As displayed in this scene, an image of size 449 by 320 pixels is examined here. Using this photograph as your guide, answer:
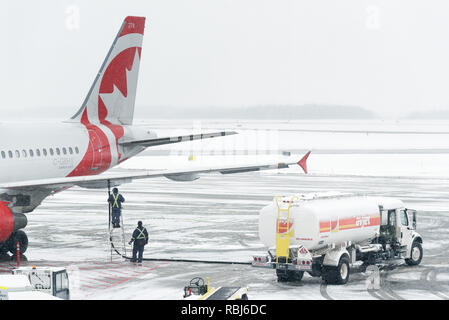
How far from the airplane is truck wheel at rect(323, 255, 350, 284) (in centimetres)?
460

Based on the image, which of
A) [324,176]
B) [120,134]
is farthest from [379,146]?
[120,134]

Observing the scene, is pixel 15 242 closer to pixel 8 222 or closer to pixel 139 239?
pixel 8 222

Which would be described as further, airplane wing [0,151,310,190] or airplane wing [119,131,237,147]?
airplane wing [119,131,237,147]

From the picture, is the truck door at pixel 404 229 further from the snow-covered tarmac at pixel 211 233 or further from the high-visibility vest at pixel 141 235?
the high-visibility vest at pixel 141 235

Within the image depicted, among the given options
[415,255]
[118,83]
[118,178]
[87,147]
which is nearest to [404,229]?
[415,255]

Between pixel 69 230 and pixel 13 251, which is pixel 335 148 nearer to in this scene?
pixel 69 230

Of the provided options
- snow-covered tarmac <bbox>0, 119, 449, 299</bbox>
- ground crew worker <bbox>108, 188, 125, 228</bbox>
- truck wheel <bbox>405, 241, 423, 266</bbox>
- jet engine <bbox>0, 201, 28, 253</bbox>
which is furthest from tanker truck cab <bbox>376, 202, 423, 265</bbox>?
jet engine <bbox>0, 201, 28, 253</bbox>

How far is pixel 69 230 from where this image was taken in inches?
1491

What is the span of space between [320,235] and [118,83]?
55.1ft

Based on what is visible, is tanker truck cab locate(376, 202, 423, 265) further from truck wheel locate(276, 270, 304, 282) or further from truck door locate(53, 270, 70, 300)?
truck door locate(53, 270, 70, 300)

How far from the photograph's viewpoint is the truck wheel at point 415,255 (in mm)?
28938

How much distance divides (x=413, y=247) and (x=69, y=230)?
16.4 metres

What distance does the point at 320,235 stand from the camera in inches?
979

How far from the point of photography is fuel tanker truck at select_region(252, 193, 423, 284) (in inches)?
981
